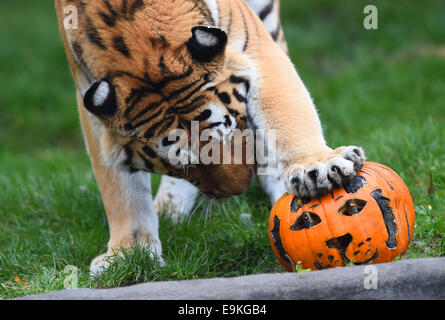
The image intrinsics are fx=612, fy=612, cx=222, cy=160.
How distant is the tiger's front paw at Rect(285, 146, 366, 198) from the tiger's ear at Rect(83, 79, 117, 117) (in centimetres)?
96

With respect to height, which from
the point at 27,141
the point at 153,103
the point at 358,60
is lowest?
the point at 27,141

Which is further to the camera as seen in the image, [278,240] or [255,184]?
[255,184]

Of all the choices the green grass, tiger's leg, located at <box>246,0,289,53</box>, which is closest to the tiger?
the green grass

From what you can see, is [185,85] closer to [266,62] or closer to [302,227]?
[266,62]

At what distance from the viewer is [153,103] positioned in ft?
10.2

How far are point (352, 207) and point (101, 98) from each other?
4.35 feet

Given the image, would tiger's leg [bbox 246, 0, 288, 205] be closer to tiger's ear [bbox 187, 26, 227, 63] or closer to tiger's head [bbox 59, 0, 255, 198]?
tiger's head [bbox 59, 0, 255, 198]

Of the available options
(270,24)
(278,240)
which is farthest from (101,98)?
(270,24)

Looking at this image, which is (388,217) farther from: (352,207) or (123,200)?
(123,200)

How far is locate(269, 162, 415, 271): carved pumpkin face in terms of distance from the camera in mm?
2814

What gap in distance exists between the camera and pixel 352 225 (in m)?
2.81
